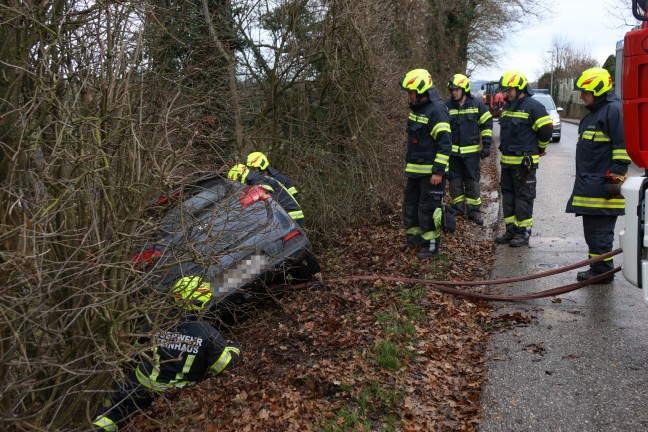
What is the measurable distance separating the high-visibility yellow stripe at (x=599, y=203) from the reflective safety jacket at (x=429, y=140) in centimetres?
163

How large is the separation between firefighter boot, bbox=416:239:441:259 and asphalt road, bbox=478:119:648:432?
769 millimetres

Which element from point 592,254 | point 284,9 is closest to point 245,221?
point 592,254

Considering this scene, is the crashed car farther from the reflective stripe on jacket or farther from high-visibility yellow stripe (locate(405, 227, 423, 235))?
high-visibility yellow stripe (locate(405, 227, 423, 235))

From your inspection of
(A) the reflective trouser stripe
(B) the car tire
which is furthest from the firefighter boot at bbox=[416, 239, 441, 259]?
(A) the reflective trouser stripe

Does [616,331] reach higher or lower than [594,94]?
lower

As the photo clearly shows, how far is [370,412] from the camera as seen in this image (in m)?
4.15

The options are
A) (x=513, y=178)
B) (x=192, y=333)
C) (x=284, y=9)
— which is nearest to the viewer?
(x=192, y=333)

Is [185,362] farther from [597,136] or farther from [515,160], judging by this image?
[515,160]

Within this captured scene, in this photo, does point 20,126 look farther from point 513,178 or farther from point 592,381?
point 513,178

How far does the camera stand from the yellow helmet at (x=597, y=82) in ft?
20.0

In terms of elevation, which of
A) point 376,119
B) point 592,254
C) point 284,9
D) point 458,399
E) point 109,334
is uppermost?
point 284,9

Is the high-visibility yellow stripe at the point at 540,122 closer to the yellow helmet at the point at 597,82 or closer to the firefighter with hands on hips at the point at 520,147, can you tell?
the firefighter with hands on hips at the point at 520,147

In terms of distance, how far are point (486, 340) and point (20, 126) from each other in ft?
12.6

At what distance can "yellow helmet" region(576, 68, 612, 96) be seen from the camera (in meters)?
6.09
